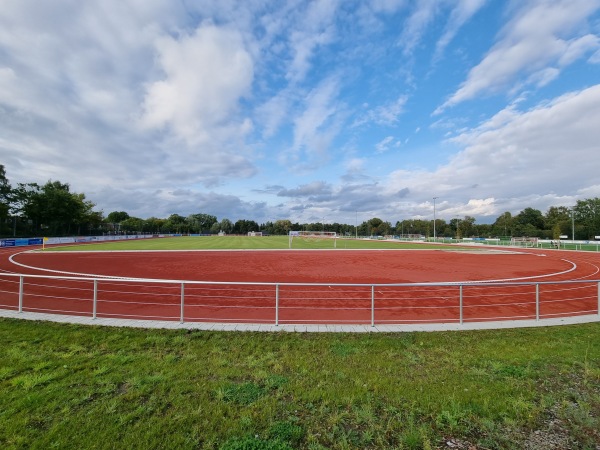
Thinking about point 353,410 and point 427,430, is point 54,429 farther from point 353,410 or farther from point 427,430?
point 427,430

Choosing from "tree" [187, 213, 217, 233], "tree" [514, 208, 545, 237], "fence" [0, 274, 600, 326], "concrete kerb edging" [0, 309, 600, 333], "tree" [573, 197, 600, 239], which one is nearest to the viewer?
"concrete kerb edging" [0, 309, 600, 333]

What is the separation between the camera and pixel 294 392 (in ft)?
13.7

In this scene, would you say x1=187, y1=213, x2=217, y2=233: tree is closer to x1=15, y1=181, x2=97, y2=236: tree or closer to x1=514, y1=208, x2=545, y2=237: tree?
x1=15, y1=181, x2=97, y2=236: tree

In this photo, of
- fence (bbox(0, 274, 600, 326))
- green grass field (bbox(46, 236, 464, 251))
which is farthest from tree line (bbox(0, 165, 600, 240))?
fence (bbox(0, 274, 600, 326))

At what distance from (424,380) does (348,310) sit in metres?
5.70

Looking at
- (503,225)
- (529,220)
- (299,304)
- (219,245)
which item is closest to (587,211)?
(529,220)

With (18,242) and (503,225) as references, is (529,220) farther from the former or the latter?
(18,242)

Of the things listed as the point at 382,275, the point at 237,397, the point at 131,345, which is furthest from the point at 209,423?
the point at 382,275

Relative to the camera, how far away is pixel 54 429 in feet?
10.7

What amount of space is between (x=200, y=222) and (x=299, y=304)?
570ft

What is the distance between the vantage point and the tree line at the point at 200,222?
215ft

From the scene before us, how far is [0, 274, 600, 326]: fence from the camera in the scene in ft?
28.9

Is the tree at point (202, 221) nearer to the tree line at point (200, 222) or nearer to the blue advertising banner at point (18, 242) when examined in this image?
the tree line at point (200, 222)

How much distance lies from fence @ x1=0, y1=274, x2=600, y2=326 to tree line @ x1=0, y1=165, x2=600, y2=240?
201 feet
